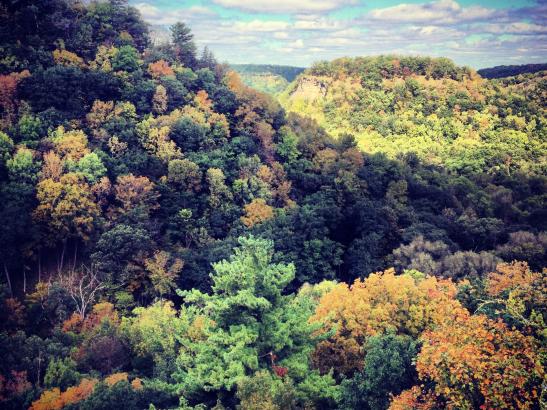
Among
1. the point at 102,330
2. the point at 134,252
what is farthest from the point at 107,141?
the point at 102,330

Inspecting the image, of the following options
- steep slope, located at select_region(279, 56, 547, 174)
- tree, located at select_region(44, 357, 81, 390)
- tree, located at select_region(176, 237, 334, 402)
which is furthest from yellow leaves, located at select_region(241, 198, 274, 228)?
steep slope, located at select_region(279, 56, 547, 174)

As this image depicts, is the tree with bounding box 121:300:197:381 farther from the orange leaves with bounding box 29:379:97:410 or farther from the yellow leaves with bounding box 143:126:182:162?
the yellow leaves with bounding box 143:126:182:162

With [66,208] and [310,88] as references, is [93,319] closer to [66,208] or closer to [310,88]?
[66,208]

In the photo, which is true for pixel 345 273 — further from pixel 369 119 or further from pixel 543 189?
pixel 369 119

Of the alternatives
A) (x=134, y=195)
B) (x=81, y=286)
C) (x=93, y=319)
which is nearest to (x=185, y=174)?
(x=134, y=195)

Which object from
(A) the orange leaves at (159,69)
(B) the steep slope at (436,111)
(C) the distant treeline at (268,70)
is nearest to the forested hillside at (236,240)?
(A) the orange leaves at (159,69)
